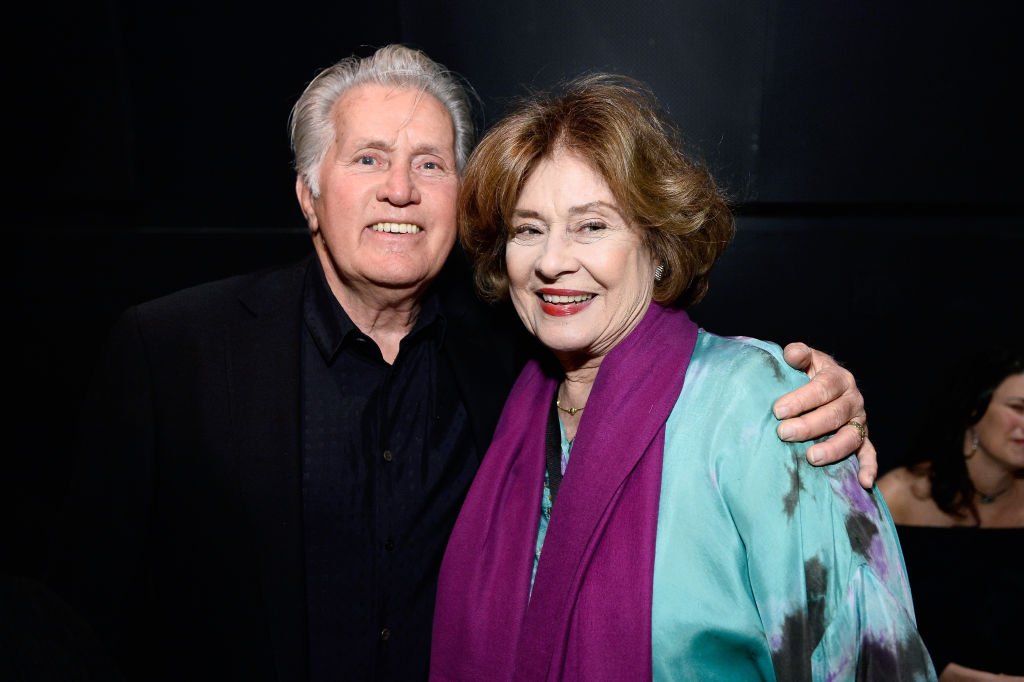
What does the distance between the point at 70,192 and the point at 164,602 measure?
160cm

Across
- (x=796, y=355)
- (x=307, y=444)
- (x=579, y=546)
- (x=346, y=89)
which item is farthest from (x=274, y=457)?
(x=796, y=355)

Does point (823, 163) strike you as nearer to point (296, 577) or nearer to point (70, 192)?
point (296, 577)

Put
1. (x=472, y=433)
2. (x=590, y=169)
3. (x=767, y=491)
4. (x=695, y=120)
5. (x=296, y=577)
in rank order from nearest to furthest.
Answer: (x=767, y=491) → (x=590, y=169) → (x=296, y=577) → (x=472, y=433) → (x=695, y=120)

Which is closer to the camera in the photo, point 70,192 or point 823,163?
point 823,163

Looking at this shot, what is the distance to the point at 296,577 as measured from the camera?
1.63 metres

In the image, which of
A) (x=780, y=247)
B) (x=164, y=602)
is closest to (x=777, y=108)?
(x=780, y=247)

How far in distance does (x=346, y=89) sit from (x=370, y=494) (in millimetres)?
900

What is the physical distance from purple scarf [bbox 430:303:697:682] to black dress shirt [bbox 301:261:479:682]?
0.28 ft

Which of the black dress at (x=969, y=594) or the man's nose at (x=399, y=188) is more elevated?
the man's nose at (x=399, y=188)

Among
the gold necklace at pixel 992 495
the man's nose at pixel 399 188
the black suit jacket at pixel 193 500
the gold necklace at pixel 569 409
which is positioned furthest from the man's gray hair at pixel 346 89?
the gold necklace at pixel 992 495

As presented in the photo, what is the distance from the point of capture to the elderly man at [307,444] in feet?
5.41

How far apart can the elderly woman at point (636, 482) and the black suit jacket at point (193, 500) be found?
0.36m

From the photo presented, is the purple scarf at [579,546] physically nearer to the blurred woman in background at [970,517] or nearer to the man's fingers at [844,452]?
the man's fingers at [844,452]

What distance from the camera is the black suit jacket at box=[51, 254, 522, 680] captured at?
5.35 feet
